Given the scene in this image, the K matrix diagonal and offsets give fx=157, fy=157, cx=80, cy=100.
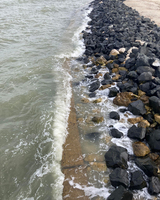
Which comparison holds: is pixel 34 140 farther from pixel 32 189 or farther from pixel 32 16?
pixel 32 16

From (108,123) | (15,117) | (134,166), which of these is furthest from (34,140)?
(134,166)

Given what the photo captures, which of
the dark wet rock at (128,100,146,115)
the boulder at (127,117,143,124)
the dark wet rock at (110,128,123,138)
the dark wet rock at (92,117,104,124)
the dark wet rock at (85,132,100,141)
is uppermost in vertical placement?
the dark wet rock at (128,100,146,115)

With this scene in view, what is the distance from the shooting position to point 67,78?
19.6ft

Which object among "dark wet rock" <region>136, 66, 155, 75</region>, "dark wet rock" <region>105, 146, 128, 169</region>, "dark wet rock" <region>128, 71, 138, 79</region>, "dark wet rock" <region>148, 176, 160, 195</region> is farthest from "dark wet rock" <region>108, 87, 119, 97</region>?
"dark wet rock" <region>148, 176, 160, 195</region>

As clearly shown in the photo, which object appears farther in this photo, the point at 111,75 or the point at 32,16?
the point at 32,16

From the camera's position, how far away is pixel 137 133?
11.0ft

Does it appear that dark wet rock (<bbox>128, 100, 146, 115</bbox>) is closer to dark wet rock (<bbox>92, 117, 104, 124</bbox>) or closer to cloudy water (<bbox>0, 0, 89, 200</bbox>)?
dark wet rock (<bbox>92, 117, 104, 124</bbox>)

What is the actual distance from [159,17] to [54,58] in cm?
1023

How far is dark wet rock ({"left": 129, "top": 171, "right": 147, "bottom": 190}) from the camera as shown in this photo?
252 centimetres

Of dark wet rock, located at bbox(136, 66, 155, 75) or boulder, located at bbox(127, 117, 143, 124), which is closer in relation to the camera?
boulder, located at bbox(127, 117, 143, 124)

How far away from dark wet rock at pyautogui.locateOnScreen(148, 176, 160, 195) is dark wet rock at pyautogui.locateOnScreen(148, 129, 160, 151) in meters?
0.64

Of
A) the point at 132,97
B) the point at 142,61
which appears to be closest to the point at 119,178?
the point at 132,97

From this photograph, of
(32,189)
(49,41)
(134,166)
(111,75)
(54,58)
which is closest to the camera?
(32,189)

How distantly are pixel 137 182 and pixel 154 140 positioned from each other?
0.94m
